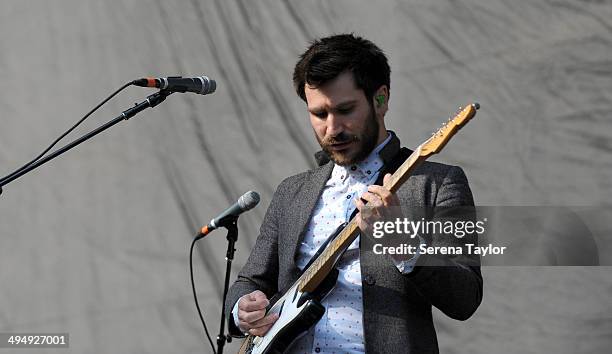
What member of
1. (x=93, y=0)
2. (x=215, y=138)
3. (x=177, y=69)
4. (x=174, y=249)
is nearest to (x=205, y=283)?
(x=174, y=249)

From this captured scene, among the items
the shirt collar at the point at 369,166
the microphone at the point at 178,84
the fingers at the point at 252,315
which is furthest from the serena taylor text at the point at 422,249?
the microphone at the point at 178,84

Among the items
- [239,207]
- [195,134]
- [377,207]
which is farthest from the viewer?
[195,134]

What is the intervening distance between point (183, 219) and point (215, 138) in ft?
1.02

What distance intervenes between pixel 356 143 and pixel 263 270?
16.8 inches

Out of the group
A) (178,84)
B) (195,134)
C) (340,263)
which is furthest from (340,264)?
(195,134)

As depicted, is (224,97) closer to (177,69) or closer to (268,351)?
(177,69)

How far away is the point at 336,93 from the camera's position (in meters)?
2.19

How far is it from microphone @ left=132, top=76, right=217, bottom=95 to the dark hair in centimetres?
25

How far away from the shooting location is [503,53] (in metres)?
2.90

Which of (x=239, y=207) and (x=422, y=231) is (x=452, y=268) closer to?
(x=422, y=231)

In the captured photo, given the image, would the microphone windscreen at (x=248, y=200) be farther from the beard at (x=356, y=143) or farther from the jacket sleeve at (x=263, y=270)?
the beard at (x=356, y=143)

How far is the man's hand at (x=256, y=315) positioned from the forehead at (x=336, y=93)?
1.57 ft

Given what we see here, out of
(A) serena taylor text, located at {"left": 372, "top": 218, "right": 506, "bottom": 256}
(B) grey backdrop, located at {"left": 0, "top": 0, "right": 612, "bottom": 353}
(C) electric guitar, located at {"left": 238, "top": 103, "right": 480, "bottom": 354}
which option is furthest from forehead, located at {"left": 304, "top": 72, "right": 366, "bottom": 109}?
(B) grey backdrop, located at {"left": 0, "top": 0, "right": 612, "bottom": 353}

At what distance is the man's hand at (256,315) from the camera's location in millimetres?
2203
